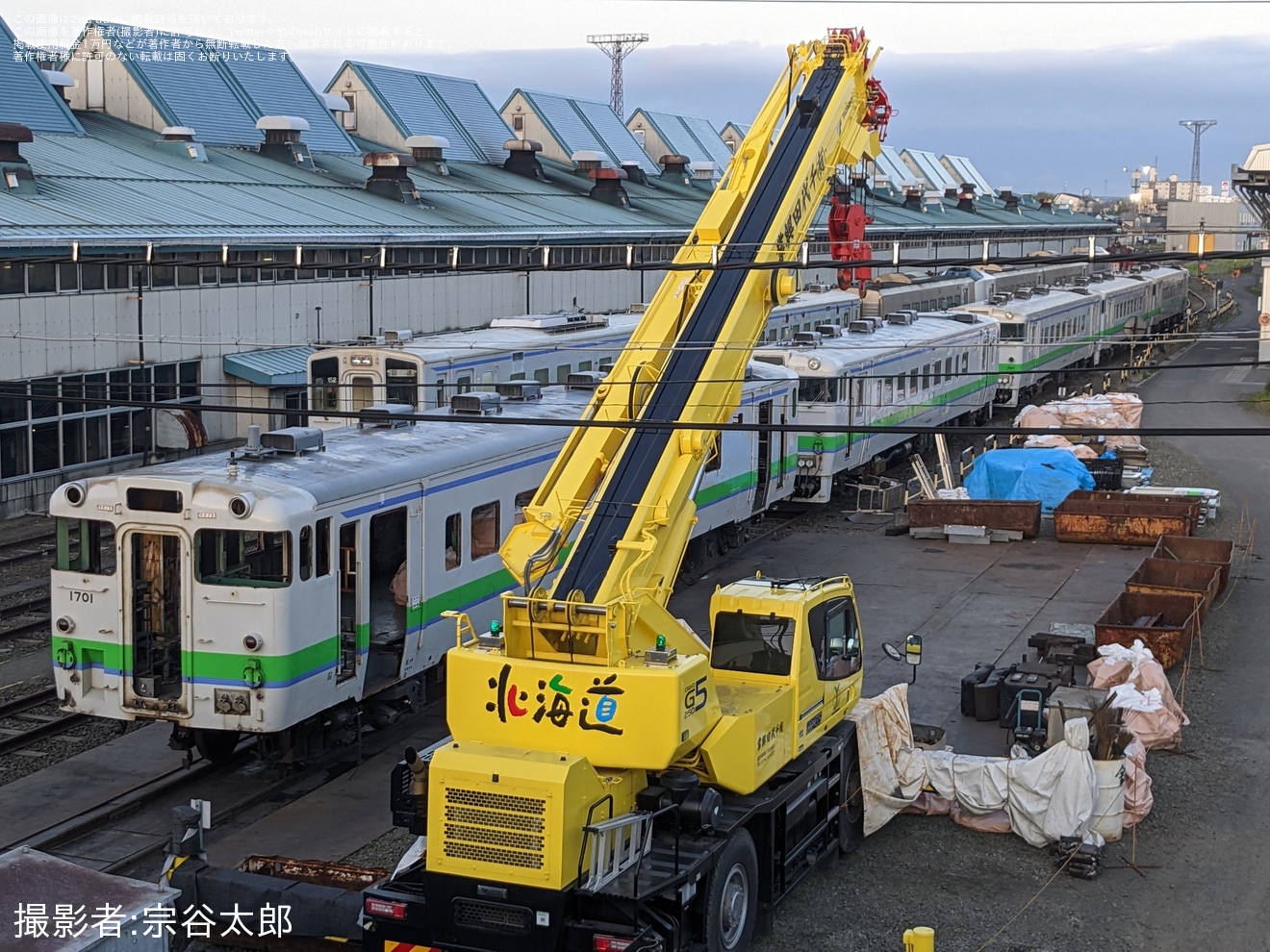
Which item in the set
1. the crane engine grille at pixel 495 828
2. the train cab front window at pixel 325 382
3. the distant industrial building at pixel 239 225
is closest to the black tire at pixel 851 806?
the crane engine grille at pixel 495 828

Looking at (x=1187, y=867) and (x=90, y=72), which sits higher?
(x=90, y=72)

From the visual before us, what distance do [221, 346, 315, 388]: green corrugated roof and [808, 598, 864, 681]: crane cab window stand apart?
71.0 ft

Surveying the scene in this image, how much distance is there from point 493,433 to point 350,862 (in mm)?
6069

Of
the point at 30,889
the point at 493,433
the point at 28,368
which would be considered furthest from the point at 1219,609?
the point at 28,368

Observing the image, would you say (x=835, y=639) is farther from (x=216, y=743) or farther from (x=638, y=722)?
(x=216, y=743)

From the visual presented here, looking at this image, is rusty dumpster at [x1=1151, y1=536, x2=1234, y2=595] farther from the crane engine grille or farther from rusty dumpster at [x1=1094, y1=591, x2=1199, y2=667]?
the crane engine grille

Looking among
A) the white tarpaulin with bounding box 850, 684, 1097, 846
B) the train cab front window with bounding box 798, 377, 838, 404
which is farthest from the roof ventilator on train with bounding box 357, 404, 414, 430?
the train cab front window with bounding box 798, 377, 838, 404

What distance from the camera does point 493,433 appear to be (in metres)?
17.5

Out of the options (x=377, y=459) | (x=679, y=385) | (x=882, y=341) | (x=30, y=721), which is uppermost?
(x=679, y=385)

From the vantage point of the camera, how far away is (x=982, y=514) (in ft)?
90.7

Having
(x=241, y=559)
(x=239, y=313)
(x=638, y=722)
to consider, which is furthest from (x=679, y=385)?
(x=239, y=313)

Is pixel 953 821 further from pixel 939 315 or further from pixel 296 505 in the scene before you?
pixel 939 315

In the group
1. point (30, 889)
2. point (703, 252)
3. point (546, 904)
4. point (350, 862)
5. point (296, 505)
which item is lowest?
point (350, 862)

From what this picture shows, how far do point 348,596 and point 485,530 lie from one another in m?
2.69
